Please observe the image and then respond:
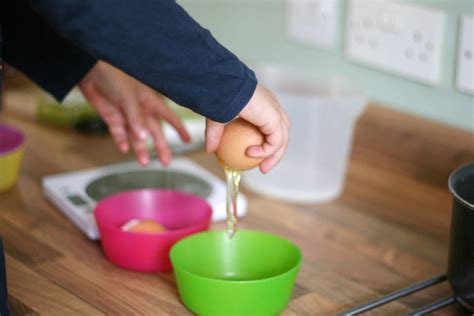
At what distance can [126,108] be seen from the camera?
125 centimetres

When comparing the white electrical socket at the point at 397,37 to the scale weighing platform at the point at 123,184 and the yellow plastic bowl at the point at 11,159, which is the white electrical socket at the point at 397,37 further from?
the yellow plastic bowl at the point at 11,159

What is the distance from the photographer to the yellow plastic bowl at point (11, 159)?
125cm

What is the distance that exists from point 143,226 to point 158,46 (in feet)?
1.13

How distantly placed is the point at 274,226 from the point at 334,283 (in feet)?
0.61

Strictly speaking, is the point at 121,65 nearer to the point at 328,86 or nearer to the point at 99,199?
the point at 99,199

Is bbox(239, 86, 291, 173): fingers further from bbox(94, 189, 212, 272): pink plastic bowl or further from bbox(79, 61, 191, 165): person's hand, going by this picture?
bbox(79, 61, 191, 165): person's hand

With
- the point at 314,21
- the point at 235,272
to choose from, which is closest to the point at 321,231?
the point at 235,272

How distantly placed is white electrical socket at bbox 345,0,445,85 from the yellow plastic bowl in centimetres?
57

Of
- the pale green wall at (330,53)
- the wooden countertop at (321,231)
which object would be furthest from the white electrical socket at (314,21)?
the wooden countertop at (321,231)

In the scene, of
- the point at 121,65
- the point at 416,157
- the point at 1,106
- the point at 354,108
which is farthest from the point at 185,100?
the point at 1,106

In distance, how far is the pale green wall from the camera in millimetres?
A: 1276

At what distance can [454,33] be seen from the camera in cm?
126

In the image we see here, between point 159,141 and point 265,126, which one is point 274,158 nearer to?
point 265,126

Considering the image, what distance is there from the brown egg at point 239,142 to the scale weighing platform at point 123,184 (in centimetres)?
25
